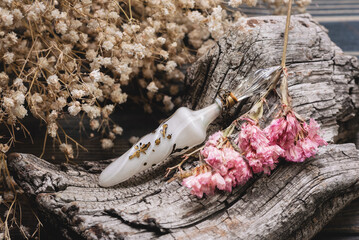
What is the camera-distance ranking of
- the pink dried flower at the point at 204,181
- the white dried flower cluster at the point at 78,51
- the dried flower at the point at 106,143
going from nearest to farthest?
the pink dried flower at the point at 204,181, the white dried flower cluster at the point at 78,51, the dried flower at the point at 106,143

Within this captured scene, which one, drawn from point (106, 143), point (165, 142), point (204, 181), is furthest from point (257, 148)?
point (106, 143)

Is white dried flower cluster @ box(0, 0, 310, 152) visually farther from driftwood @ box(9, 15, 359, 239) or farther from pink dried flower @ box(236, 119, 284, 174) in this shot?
pink dried flower @ box(236, 119, 284, 174)

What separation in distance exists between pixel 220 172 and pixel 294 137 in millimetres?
169

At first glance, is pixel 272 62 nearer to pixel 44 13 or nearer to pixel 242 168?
pixel 242 168

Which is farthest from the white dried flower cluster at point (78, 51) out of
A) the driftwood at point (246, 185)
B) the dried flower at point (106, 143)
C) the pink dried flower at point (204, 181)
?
the pink dried flower at point (204, 181)

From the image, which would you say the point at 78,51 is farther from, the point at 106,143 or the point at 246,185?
the point at 246,185

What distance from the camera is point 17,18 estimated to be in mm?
974

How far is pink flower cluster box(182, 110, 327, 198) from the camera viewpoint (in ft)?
2.73

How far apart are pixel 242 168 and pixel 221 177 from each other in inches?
1.9

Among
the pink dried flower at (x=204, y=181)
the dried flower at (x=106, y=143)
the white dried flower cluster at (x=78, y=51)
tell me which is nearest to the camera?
the pink dried flower at (x=204, y=181)

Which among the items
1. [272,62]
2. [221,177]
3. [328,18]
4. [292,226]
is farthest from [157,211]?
[328,18]

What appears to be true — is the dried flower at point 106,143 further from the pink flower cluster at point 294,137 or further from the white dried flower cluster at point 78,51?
the pink flower cluster at point 294,137

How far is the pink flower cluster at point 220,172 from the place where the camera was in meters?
0.83

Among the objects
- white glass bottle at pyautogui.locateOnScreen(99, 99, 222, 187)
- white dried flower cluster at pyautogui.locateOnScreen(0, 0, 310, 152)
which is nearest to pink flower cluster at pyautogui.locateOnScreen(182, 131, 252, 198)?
white glass bottle at pyautogui.locateOnScreen(99, 99, 222, 187)
